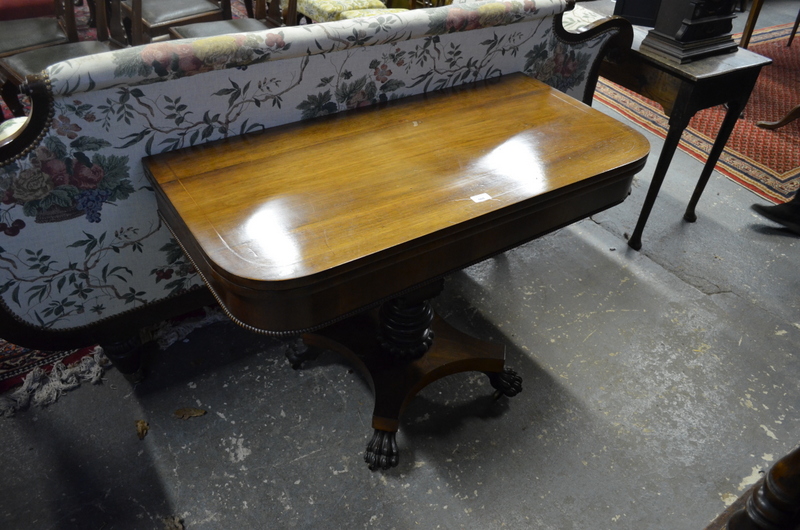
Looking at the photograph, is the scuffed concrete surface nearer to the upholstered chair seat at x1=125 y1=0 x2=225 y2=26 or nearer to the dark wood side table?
the dark wood side table

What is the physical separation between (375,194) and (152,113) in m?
0.50

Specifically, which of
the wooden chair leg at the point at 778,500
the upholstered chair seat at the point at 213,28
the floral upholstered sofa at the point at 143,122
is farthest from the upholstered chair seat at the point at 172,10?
→ the wooden chair leg at the point at 778,500

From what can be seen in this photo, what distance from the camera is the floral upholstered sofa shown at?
Result: 3.62ft

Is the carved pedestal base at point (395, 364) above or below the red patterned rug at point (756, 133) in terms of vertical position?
below

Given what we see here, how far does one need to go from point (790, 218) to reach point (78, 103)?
102 inches

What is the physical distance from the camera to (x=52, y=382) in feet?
5.16

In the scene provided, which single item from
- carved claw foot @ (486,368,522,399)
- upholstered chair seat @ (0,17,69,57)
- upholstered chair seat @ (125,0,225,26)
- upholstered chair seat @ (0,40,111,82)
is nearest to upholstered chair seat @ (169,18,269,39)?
upholstered chair seat @ (125,0,225,26)

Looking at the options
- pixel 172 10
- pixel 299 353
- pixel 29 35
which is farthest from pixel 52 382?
pixel 172 10

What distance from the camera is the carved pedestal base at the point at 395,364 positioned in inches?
56.0

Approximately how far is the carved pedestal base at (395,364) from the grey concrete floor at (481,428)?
63 millimetres

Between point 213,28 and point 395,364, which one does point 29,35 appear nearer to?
point 213,28

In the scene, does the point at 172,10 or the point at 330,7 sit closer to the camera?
the point at 172,10

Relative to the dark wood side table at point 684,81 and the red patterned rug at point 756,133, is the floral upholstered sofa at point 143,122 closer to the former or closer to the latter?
the dark wood side table at point 684,81

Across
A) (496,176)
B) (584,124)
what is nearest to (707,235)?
(584,124)
